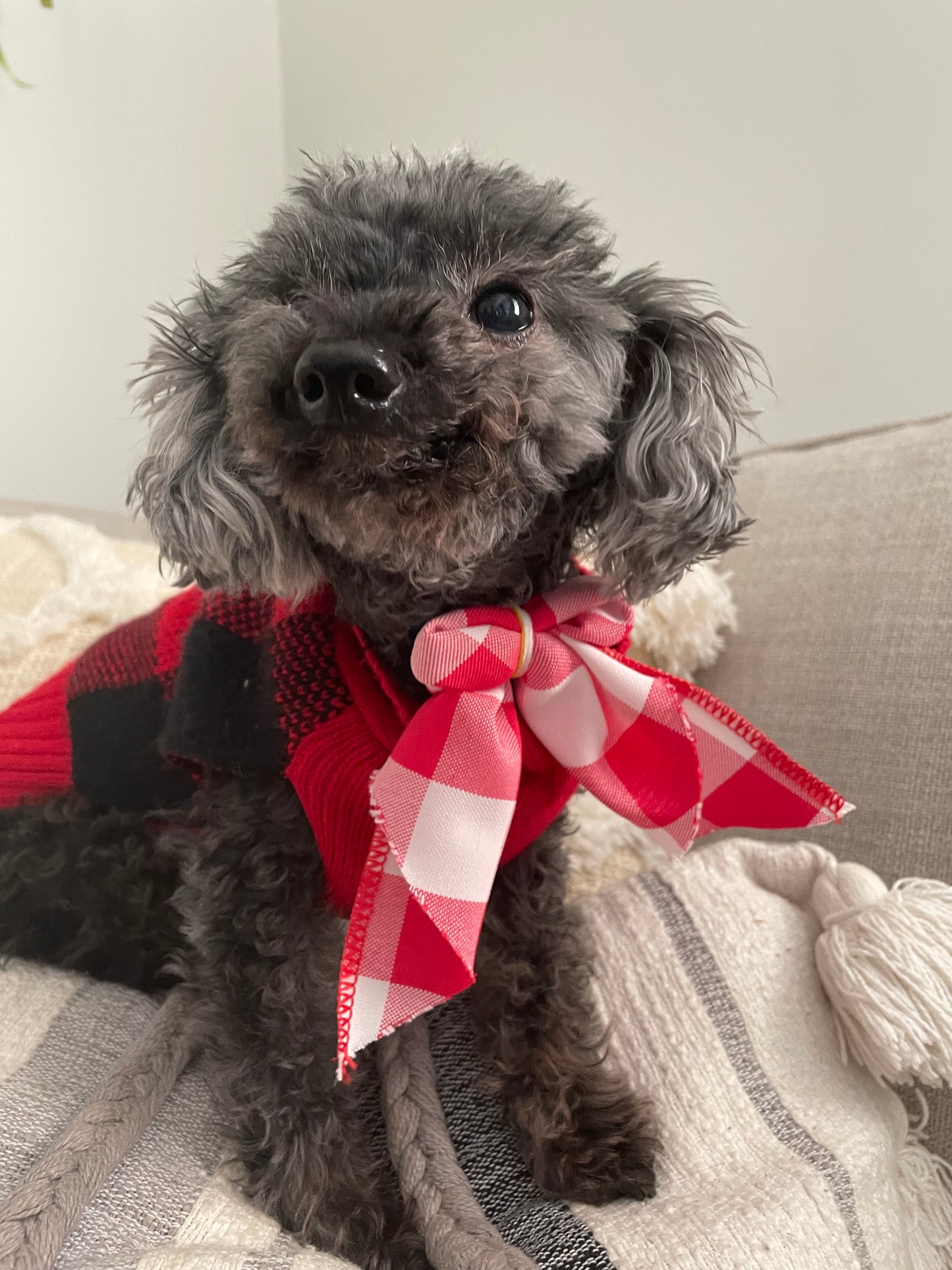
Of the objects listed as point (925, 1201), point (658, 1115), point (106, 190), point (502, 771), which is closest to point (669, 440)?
point (502, 771)

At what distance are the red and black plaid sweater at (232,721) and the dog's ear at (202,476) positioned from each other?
3.4 inches

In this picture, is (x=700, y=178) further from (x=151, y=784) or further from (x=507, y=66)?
(x=151, y=784)

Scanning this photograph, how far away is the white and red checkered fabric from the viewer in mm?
617

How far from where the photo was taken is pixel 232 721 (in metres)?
0.72

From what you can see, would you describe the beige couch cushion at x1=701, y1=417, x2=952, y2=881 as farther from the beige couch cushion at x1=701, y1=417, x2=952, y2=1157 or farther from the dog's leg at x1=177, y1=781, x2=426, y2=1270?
the dog's leg at x1=177, y1=781, x2=426, y2=1270

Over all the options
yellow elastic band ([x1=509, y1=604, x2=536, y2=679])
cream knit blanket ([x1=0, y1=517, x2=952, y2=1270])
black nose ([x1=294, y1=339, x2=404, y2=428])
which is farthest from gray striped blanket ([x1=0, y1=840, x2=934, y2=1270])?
black nose ([x1=294, y1=339, x2=404, y2=428])

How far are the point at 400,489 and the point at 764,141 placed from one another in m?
1.08

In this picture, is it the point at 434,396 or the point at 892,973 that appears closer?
the point at 434,396

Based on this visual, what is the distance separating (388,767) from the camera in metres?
0.64

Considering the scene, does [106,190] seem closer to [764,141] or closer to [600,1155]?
[764,141]

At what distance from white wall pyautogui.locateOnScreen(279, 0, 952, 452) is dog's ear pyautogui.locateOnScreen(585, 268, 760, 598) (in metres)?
0.71

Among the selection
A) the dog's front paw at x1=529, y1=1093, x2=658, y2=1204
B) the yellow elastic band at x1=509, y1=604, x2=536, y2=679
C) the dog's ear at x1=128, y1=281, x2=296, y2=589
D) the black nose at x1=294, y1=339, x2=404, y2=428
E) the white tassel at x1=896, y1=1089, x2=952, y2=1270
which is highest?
the black nose at x1=294, y1=339, x2=404, y2=428

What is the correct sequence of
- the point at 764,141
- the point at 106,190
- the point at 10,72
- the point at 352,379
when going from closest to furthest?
the point at 352,379
the point at 764,141
the point at 10,72
the point at 106,190

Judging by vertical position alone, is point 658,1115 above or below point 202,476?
below
